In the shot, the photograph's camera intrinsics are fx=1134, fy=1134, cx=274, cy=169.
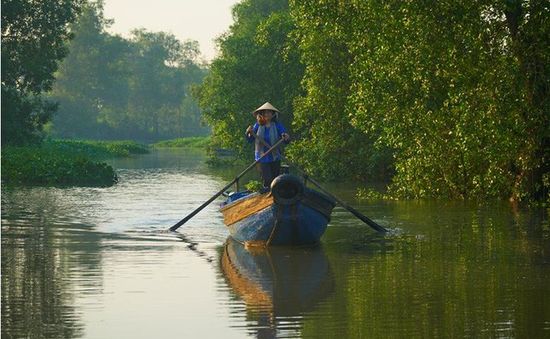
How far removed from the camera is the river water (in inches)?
468

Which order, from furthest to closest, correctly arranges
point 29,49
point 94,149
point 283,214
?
point 94,149, point 29,49, point 283,214

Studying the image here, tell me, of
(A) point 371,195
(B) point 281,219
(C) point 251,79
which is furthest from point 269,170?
(C) point 251,79

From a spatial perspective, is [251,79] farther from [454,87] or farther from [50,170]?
[454,87]

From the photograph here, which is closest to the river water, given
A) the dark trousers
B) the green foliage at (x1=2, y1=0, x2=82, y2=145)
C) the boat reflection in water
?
the boat reflection in water

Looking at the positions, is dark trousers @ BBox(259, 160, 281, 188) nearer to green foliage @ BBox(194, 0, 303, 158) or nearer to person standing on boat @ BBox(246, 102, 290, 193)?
person standing on boat @ BBox(246, 102, 290, 193)

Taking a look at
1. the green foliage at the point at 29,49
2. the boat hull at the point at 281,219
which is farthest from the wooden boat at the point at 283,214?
the green foliage at the point at 29,49

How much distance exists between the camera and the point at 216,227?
23984 millimetres

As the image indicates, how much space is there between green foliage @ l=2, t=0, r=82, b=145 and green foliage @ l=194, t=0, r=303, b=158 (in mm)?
9236

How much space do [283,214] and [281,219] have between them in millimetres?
102

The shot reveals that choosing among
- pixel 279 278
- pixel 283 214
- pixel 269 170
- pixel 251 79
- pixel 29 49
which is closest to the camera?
pixel 279 278

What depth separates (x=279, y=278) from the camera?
15.7 meters

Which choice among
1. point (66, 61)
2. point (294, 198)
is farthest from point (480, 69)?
point (66, 61)

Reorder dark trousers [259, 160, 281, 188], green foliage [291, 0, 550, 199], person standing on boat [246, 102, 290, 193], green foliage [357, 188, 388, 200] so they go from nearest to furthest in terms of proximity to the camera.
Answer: person standing on boat [246, 102, 290, 193] < dark trousers [259, 160, 281, 188] < green foliage [291, 0, 550, 199] < green foliage [357, 188, 388, 200]

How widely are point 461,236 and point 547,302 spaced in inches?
315
